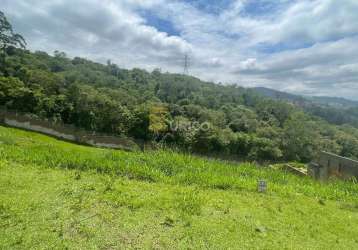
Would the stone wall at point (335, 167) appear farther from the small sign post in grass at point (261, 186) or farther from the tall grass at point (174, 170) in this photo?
the small sign post in grass at point (261, 186)

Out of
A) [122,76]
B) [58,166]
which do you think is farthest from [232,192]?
[122,76]

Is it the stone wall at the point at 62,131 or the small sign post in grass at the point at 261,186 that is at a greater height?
the small sign post in grass at the point at 261,186

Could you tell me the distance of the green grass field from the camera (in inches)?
120

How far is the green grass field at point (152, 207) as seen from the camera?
3037 millimetres

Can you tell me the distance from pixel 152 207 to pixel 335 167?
19.8ft

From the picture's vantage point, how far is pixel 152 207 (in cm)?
378

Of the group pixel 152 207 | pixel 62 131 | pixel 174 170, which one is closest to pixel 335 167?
pixel 174 170

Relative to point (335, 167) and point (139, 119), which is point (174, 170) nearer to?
point (335, 167)

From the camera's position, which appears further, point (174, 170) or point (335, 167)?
point (335, 167)

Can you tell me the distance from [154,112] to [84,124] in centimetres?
858

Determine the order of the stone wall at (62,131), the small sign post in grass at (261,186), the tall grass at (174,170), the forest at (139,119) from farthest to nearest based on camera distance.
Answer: the forest at (139,119), the stone wall at (62,131), the tall grass at (174,170), the small sign post in grass at (261,186)

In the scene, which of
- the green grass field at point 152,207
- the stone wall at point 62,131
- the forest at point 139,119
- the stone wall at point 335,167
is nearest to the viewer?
the green grass field at point 152,207

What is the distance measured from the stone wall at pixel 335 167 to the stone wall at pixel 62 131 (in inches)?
847

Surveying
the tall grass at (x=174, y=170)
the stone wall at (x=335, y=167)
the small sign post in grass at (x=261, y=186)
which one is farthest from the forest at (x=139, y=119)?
the small sign post in grass at (x=261, y=186)
